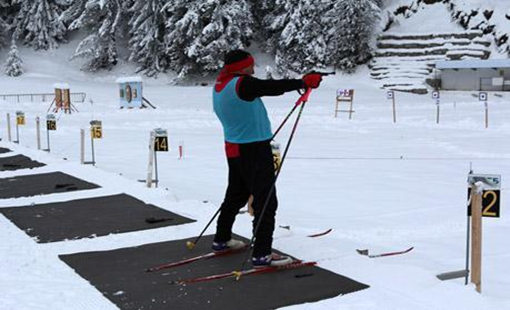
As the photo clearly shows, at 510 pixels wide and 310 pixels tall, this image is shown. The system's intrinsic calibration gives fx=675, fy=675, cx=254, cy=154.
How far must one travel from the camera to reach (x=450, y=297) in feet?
15.0

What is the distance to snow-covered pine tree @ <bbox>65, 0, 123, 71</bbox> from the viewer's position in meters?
43.2

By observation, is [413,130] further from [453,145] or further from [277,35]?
[277,35]

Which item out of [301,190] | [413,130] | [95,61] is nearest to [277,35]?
[95,61]

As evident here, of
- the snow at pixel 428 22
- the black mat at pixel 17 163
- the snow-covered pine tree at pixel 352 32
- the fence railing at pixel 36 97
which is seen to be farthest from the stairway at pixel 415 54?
the black mat at pixel 17 163

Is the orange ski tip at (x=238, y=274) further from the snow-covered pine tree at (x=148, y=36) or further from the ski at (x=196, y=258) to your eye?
the snow-covered pine tree at (x=148, y=36)

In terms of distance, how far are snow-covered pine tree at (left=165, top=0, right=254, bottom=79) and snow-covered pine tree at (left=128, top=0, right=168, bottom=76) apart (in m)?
1.13

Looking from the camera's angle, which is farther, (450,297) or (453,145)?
(453,145)

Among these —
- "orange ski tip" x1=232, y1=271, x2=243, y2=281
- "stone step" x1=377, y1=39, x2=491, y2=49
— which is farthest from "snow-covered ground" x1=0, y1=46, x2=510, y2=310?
"stone step" x1=377, y1=39, x2=491, y2=49

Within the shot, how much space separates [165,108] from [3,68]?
20.3 metres

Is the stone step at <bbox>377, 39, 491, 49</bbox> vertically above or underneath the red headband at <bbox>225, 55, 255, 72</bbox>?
above

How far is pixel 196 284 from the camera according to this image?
16.3 ft

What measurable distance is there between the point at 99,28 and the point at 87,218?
38.8 m

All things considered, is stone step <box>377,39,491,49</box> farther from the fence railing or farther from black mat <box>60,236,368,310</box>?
black mat <box>60,236,368,310</box>

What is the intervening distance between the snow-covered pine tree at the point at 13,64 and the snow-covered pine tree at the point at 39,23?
2988 mm
